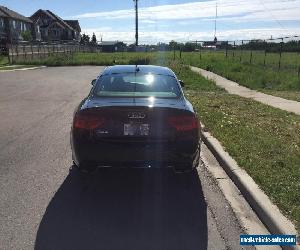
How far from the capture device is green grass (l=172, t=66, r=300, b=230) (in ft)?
16.4

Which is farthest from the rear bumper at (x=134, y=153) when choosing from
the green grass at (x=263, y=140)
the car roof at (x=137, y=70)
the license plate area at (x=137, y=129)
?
the car roof at (x=137, y=70)

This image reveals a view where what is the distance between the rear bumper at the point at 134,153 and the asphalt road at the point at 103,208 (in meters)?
0.45

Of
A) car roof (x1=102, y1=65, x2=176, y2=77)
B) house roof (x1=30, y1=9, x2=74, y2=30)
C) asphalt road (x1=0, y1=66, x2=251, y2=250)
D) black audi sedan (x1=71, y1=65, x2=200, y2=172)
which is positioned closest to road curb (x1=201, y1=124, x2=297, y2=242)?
asphalt road (x1=0, y1=66, x2=251, y2=250)

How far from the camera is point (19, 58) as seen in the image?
43156mm

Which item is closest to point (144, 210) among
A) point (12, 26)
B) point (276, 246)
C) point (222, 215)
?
point (222, 215)

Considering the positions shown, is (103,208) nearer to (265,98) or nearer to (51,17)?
(265,98)

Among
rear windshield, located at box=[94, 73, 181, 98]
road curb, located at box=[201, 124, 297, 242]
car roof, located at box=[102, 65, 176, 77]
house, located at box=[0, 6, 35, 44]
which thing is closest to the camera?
road curb, located at box=[201, 124, 297, 242]

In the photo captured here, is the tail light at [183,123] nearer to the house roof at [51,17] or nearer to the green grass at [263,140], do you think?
the green grass at [263,140]

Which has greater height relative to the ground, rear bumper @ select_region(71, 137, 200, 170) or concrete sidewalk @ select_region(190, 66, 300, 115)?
rear bumper @ select_region(71, 137, 200, 170)

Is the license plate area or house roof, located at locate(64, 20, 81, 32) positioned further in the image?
house roof, located at locate(64, 20, 81, 32)

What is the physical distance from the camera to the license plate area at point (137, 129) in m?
4.95

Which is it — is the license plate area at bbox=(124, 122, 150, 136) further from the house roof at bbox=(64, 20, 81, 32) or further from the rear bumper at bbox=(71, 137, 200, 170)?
the house roof at bbox=(64, 20, 81, 32)

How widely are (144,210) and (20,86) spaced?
15.7m

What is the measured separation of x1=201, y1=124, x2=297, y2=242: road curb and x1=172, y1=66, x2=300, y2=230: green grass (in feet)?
0.26
